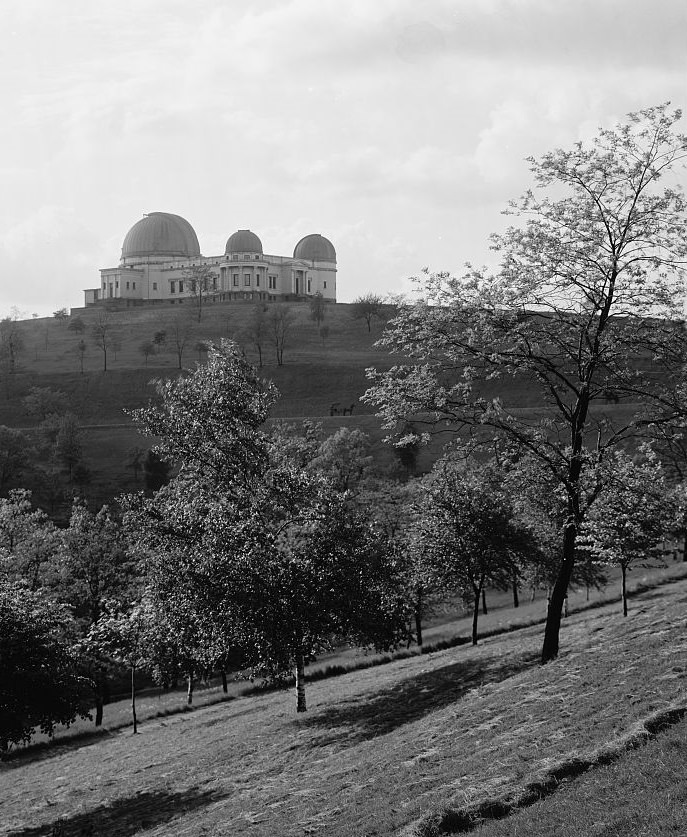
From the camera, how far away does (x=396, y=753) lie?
1664 centimetres

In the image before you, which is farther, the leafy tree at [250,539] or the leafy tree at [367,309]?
the leafy tree at [367,309]

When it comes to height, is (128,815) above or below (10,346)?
below

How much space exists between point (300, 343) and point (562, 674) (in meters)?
144

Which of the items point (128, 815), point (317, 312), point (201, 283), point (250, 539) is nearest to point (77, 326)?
point (201, 283)

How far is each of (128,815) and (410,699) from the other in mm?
8176

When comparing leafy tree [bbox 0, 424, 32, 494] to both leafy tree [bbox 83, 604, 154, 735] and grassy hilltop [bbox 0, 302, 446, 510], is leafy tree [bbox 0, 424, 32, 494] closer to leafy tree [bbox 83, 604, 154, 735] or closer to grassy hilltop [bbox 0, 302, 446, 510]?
grassy hilltop [bbox 0, 302, 446, 510]

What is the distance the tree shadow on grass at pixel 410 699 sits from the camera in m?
21.2

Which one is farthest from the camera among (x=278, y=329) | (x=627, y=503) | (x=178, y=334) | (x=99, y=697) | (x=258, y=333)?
(x=178, y=334)

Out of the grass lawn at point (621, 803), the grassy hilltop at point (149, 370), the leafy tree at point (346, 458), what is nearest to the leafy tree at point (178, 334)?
the grassy hilltop at point (149, 370)

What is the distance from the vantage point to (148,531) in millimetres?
25953

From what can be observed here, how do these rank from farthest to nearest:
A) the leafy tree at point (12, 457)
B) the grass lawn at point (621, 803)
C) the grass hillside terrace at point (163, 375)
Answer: the grass hillside terrace at point (163, 375)
the leafy tree at point (12, 457)
the grass lawn at point (621, 803)

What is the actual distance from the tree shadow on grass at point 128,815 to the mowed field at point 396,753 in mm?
58

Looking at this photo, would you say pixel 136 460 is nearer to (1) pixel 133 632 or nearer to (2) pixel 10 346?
(2) pixel 10 346

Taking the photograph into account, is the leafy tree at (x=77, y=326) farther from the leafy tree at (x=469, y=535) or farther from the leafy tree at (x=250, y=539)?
the leafy tree at (x=250, y=539)
